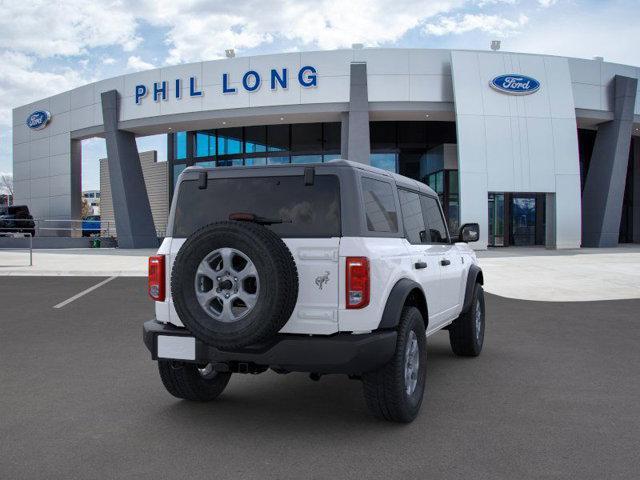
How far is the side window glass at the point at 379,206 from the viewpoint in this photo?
435 centimetres

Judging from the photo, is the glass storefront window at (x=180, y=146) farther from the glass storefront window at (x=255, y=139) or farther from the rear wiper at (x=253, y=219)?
the rear wiper at (x=253, y=219)

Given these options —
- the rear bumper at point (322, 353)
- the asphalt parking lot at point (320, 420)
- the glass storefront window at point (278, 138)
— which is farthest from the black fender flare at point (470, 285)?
the glass storefront window at point (278, 138)

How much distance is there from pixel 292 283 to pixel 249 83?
25.7 meters

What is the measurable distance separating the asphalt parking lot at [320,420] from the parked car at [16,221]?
29.9 m

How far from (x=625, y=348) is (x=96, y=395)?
594 cm

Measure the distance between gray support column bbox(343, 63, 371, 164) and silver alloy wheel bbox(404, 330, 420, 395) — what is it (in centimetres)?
2275

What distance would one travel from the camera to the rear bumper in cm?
388

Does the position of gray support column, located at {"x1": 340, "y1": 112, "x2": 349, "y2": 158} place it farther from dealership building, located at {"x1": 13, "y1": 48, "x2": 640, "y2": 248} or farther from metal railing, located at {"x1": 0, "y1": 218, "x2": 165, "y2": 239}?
metal railing, located at {"x1": 0, "y1": 218, "x2": 165, "y2": 239}

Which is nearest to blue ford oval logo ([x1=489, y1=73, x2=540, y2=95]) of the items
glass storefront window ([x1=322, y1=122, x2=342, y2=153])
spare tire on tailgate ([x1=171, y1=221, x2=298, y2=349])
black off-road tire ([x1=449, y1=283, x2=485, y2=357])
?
glass storefront window ([x1=322, y1=122, x2=342, y2=153])

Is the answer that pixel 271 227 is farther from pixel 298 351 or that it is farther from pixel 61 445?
pixel 61 445

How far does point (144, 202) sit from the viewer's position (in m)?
32.9

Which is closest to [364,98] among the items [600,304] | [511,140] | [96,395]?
[511,140]

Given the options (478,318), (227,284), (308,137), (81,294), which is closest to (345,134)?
(308,137)

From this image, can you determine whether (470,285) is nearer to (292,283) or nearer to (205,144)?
(292,283)
